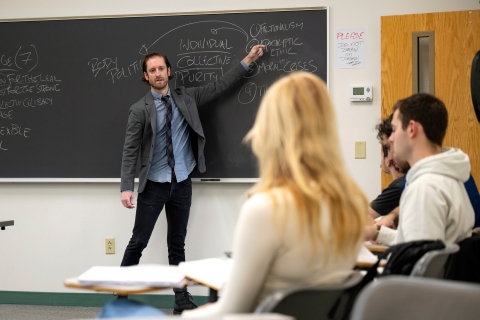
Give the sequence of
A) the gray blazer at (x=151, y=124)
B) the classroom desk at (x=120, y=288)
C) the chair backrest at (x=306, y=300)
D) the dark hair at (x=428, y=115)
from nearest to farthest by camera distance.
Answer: the chair backrest at (x=306, y=300), the classroom desk at (x=120, y=288), the dark hair at (x=428, y=115), the gray blazer at (x=151, y=124)

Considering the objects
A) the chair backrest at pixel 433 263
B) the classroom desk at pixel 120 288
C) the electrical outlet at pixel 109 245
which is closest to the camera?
the chair backrest at pixel 433 263

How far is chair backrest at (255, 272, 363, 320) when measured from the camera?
133 centimetres

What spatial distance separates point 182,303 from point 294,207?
2968mm

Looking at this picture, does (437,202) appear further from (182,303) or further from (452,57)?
(182,303)

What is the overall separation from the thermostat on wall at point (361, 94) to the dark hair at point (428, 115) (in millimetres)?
2017

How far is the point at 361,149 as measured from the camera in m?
4.18

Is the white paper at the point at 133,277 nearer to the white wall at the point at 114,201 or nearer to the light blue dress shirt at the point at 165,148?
the light blue dress shirt at the point at 165,148

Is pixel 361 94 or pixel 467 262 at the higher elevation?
pixel 361 94

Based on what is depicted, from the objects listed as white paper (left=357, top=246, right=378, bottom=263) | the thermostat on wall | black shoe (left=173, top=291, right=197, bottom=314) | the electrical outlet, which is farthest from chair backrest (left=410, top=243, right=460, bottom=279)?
the electrical outlet

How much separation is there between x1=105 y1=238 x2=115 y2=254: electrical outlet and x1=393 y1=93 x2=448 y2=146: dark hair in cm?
292

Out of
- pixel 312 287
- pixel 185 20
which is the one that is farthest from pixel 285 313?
pixel 185 20

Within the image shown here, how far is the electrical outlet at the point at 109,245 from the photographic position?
14.7ft

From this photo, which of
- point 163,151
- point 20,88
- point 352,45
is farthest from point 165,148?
point 352,45

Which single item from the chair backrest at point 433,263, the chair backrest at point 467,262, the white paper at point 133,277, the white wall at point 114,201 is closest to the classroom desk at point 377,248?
the chair backrest at point 467,262
